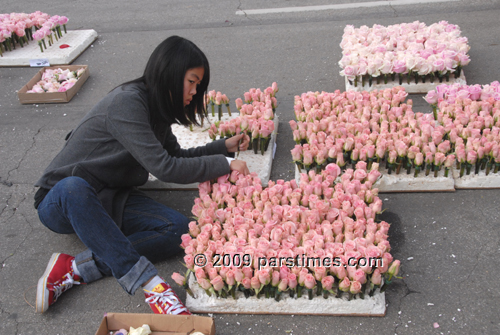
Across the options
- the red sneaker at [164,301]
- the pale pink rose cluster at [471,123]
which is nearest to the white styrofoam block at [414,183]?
the pale pink rose cluster at [471,123]

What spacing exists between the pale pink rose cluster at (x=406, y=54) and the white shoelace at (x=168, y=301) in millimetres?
2604

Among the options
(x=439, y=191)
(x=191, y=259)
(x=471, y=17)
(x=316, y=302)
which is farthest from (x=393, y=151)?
(x=471, y=17)

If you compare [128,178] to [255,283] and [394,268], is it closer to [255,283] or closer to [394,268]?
[255,283]

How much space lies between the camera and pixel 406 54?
3.93 metres

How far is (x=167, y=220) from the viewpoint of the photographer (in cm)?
238

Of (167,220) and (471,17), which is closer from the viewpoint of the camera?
(167,220)

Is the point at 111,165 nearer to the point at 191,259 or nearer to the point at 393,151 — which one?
the point at 191,259

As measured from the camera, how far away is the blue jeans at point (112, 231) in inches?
81.3

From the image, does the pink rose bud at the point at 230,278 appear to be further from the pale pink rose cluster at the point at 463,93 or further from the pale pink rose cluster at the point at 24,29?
the pale pink rose cluster at the point at 24,29

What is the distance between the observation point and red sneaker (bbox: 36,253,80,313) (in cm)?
215

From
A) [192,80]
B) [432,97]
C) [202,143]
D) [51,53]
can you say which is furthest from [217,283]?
[51,53]

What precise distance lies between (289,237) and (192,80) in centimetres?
92

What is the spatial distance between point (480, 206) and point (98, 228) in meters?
2.20

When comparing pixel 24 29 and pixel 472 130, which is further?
pixel 24 29
